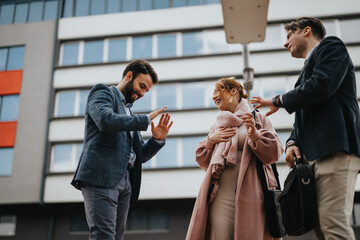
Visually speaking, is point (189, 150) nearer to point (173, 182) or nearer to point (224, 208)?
point (173, 182)

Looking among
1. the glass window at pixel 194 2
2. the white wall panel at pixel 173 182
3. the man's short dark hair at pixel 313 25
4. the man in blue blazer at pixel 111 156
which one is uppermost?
the glass window at pixel 194 2

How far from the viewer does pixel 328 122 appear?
2467 mm

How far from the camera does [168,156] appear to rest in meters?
18.2

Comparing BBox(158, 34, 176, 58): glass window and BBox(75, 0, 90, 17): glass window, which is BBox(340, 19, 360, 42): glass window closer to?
BBox(158, 34, 176, 58): glass window

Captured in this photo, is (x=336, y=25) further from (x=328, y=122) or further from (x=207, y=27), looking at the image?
(x=328, y=122)

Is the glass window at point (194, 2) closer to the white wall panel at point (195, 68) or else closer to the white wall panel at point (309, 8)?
the white wall panel at point (195, 68)

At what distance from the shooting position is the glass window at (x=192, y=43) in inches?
782

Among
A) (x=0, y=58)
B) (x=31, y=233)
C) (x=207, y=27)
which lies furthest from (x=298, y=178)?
(x=0, y=58)

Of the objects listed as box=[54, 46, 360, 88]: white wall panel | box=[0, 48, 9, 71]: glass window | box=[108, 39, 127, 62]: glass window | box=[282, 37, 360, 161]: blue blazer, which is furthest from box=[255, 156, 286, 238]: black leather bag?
box=[0, 48, 9, 71]: glass window

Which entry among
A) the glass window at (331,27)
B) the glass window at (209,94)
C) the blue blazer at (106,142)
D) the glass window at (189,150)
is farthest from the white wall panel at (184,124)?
the blue blazer at (106,142)

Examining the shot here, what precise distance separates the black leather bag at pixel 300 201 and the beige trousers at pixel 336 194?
0.17 feet

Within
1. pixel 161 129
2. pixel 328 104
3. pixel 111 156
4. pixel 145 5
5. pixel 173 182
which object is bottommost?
pixel 111 156

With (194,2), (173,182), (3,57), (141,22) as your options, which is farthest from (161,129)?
(3,57)

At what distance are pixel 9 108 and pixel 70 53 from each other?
Result: 439 centimetres
